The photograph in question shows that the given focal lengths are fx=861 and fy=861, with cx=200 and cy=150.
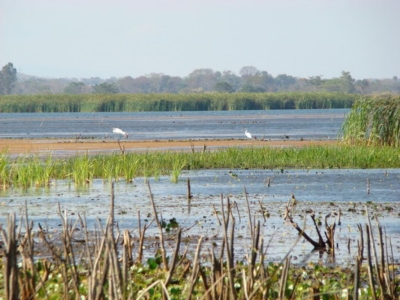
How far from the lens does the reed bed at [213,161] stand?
73.6 ft

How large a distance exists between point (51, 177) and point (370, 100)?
11.9 m

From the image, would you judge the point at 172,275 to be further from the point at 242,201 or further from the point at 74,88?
the point at 74,88

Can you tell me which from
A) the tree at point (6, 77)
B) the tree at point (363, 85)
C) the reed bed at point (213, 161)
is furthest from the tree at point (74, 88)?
the reed bed at point (213, 161)

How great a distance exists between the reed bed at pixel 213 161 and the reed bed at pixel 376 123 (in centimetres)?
87

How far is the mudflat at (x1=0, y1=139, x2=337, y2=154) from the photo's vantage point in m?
36.5

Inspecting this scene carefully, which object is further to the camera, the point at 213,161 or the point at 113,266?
the point at 213,161

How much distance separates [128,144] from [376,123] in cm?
1462

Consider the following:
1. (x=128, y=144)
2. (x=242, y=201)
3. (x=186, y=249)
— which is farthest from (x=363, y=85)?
(x=186, y=249)

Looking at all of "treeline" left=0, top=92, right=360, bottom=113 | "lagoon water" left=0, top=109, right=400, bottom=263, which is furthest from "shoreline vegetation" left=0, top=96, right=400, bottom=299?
"treeline" left=0, top=92, right=360, bottom=113

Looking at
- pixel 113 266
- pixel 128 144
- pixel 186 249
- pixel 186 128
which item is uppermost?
pixel 113 266

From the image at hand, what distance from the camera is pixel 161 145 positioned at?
3834cm

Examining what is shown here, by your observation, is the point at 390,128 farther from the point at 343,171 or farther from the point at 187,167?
the point at 187,167

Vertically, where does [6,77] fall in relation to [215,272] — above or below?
below

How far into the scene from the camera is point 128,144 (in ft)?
130
